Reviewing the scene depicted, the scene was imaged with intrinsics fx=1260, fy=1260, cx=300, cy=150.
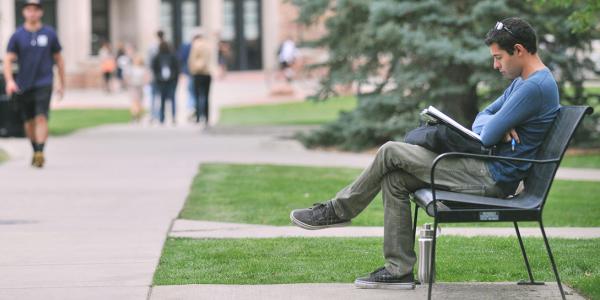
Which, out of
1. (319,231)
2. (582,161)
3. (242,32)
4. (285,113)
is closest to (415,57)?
(582,161)

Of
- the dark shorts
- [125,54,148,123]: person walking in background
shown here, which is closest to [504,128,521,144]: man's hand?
the dark shorts

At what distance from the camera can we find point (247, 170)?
1402 centimetres

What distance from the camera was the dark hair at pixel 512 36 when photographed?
6379 millimetres

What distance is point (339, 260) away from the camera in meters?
7.74

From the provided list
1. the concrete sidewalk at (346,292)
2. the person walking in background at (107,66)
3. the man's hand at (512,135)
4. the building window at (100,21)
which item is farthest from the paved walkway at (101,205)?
the building window at (100,21)

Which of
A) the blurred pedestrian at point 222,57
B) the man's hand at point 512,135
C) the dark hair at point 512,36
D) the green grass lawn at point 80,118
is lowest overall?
the blurred pedestrian at point 222,57

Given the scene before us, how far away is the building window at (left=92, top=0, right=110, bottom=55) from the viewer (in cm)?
5122

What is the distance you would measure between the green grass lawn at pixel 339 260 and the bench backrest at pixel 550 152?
0.59 m

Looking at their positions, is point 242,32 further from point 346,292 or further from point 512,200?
point 512,200

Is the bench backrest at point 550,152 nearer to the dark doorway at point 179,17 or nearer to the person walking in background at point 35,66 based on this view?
the person walking in background at point 35,66

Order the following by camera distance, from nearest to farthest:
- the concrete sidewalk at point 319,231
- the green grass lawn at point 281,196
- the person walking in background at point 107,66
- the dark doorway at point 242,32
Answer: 1. the concrete sidewalk at point 319,231
2. the green grass lawn at point 281,196
3. the person walking in background at point 107,66
4. the dark doorway at point 242,32

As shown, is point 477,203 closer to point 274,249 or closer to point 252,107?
point 274,249

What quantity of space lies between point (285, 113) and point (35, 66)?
1517 centimetres

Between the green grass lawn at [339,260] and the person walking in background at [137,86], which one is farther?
the person walking in background at [137,86]
